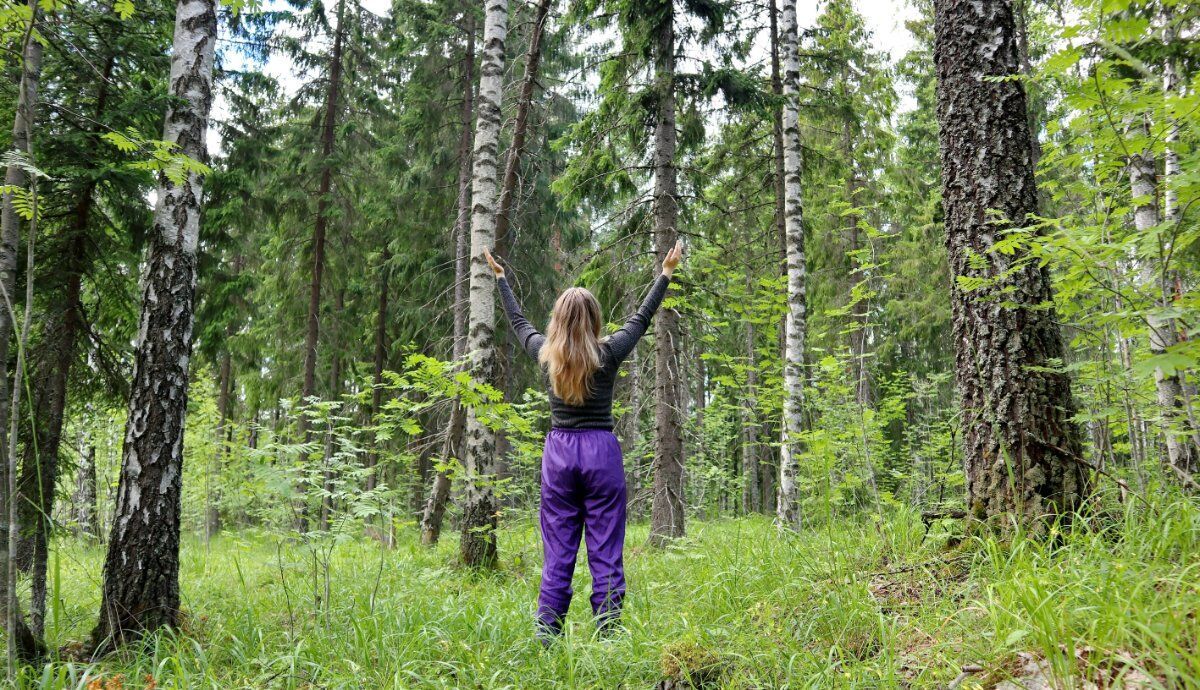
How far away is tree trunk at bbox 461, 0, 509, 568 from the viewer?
251 inches

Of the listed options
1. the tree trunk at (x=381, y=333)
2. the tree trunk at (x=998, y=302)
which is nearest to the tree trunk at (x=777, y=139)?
the tree trunk at (x=998, y=302)

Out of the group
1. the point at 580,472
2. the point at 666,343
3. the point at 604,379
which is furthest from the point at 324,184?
the point at 580,472

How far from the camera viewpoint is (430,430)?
49.5 feet

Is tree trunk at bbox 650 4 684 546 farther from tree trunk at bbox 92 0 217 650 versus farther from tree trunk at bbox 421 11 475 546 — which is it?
tree trunk at bbox 92 0 217 650

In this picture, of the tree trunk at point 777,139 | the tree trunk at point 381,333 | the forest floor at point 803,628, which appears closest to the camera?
the forest floor at point 803,628

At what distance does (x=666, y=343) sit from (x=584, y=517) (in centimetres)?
461

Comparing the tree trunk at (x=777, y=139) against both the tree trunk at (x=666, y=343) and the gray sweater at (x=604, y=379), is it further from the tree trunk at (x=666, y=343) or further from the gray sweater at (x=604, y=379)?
the gray sweater at (x=604, y=379)

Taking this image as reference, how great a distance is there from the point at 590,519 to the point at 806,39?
10.1 m

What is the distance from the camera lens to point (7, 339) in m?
3.60

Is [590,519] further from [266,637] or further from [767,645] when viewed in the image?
[266,637]

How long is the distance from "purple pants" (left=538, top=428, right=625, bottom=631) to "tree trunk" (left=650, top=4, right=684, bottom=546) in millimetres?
4057

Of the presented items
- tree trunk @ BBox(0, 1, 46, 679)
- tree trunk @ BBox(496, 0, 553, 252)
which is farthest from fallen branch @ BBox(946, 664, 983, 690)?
tree trunk @ BBox(496, 0, 553, 252)

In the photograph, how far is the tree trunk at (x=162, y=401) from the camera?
4.02 m

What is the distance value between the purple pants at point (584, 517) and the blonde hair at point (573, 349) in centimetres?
26
